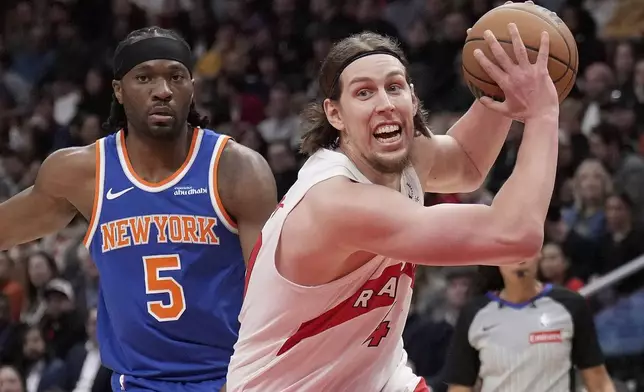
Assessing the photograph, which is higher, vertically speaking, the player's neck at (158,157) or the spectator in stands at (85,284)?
the player's neck at (158,157)

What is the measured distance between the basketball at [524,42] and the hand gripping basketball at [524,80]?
0.06 m

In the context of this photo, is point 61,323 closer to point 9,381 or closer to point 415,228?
point 9,381

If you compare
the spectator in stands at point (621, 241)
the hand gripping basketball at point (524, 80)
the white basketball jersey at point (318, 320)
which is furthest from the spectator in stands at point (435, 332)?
the hand gripping basketball at point (524, 80)

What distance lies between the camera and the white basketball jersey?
3.66 m

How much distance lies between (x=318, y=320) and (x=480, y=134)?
1.11m

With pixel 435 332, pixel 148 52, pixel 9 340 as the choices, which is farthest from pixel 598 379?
pixel 9 340

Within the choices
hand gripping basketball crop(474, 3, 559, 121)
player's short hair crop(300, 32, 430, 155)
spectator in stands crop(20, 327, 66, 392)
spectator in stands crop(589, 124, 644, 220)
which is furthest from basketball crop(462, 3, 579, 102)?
spectator in stands crop(20, 327, 66, 392)

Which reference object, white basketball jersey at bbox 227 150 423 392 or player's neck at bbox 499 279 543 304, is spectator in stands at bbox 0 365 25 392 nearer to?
player's neck at bbox 499 279 543 304

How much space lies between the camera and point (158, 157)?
4.74 m

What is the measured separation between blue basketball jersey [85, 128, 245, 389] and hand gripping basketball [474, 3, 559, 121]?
149cm

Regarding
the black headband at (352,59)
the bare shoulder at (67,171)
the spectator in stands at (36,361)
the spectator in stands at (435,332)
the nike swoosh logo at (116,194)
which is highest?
the black headband at (352,59)

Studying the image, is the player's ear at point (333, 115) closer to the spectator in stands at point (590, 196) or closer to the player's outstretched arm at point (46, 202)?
the player's outstretched arm at point (46, 202)

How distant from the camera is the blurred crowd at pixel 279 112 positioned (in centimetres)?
834

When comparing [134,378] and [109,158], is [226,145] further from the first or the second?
[134,378]
